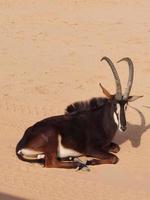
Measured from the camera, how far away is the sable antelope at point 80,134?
37.6ft

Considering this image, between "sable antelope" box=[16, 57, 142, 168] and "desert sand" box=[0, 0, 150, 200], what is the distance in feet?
0.69

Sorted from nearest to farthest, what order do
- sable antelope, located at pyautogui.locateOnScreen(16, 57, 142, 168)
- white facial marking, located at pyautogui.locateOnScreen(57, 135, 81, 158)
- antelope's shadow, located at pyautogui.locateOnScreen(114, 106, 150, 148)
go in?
sable antelope, located at pyautogui.locateOnScreen(16, 57, 142, 168) → white facial marking, located at pyautogui.locateOnScreen(57, 135, 81, 158) → antelope's shadow, located at pyautogui.locateOnScreen(114, 106, 150, 148)

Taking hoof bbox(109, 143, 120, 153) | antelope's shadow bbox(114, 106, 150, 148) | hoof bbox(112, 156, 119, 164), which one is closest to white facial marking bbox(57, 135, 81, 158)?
hoof bbox(112, 156, 119, 164)

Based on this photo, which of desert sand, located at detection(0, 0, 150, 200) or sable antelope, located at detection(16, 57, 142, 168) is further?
sable antelope, located at detection(16, 57, 142, 168)

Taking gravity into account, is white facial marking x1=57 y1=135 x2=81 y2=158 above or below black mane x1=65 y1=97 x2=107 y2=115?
below

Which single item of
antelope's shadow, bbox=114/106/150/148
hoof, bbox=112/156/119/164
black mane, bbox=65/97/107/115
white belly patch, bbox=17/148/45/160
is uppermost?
black mane, bbox=65/97/107/115

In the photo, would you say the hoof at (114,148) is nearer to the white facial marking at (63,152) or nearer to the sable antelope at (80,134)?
the sable antelope at (80,134)

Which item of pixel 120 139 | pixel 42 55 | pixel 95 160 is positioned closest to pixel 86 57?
pixel 42 55

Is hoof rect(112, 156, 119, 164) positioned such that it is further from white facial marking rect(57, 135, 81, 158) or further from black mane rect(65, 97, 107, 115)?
black mane rect(65, 97, 107, 115)

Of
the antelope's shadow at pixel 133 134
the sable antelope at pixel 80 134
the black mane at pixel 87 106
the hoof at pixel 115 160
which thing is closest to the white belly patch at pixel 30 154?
the sable antelope at pixel 80 134

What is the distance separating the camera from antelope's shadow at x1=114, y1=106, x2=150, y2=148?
12.8 m

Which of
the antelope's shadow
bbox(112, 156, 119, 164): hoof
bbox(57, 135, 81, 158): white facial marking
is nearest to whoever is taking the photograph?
bbox(57, 135, 81, 158): white facial marking

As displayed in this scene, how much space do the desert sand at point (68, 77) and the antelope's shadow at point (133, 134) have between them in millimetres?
19

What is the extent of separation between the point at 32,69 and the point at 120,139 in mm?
5250
